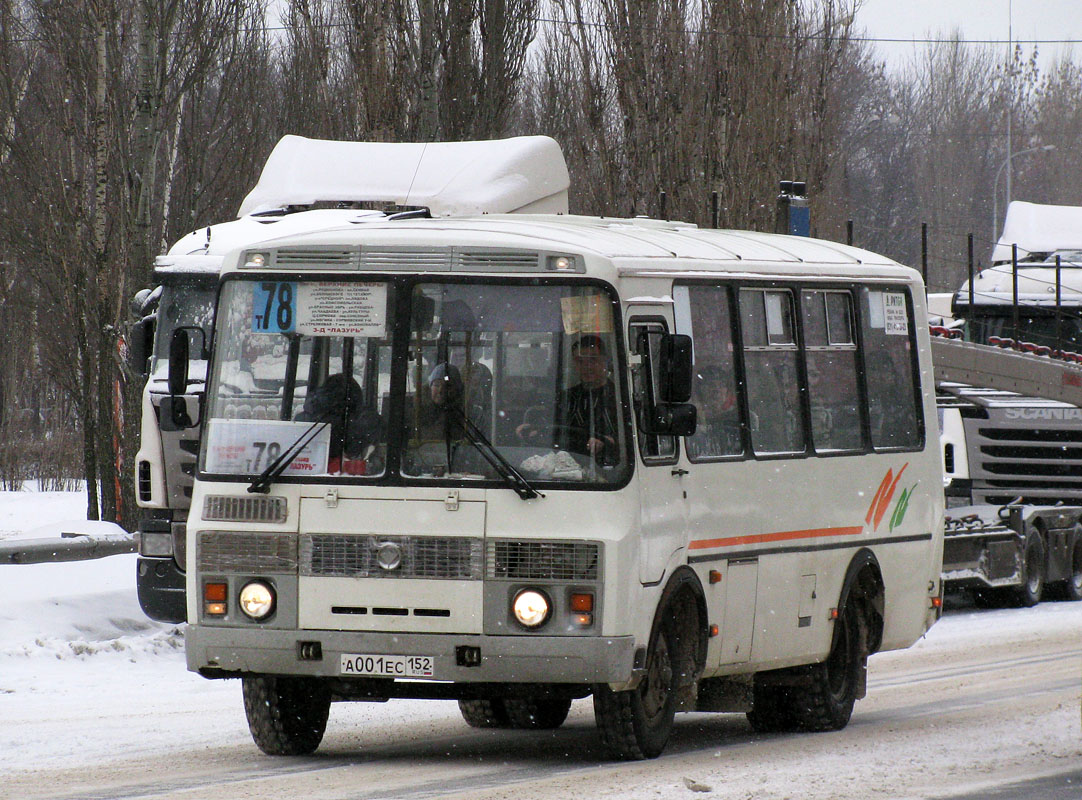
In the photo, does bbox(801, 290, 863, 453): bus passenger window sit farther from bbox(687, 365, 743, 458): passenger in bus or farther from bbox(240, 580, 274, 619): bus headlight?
bbox(240, 580, 274, 619): bus headlight

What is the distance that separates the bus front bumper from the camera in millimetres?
8984

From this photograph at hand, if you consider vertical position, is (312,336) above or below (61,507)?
above

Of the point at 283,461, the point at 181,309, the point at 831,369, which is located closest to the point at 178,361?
the point at 283,461

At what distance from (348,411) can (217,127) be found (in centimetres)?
2200

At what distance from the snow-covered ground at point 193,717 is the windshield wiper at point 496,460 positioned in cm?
129

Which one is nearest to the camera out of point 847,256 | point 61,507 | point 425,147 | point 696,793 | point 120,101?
point 696,793

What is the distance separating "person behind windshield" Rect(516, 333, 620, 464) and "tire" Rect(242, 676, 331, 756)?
1.77 m

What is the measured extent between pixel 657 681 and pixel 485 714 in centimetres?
202

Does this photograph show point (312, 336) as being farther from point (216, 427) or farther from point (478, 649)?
point (478, 649)

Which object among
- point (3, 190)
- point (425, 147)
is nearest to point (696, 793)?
point (425, 147)

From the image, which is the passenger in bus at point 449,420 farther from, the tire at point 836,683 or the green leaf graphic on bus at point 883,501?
the green leaf graphic on bus at point 883,501

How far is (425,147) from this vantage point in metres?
17.5

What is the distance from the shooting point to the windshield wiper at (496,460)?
9.04 metres

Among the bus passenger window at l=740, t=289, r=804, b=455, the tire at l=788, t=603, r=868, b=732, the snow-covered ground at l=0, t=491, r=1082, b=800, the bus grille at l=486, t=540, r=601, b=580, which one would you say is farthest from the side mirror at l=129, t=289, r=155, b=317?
the bus grille at l=486, t=540, r=601, b=580
